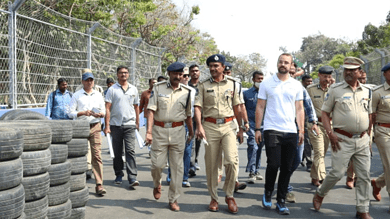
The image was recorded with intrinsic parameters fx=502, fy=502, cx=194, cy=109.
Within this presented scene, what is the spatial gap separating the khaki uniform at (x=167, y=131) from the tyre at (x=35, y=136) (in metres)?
2.02

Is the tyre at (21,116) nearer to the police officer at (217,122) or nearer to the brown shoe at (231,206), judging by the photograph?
the police officer at (217,122)

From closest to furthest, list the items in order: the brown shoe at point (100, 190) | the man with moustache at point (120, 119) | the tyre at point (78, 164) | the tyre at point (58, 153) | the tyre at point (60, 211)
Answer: the tyre at point (60, 211) → the tyre at point (58, 153) → the tyre at point (78, 164) → the brown shoe at point (100, 190) → the man with moustache at point (120, 119)

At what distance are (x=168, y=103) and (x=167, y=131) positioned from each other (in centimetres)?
39

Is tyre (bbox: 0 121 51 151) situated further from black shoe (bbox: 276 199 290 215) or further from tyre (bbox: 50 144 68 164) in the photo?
black shoe (bbox: 276 199 290 215)

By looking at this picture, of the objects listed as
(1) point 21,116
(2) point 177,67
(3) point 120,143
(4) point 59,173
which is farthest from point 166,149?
(1) point 21,116

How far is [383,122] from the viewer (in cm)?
677

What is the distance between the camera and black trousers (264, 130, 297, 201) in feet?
21.2

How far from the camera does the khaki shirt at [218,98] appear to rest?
6.88 m

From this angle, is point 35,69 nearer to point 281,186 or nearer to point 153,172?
point 153,172

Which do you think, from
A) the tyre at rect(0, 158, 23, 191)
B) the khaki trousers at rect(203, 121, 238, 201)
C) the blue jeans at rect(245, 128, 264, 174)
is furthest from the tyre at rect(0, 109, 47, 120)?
the blue jeans at rect(245, 128, 264, 174)

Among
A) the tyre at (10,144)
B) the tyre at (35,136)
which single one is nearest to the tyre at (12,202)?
the tyre at (10,144)

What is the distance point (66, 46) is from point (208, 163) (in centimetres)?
673

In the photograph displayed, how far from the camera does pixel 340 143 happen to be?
6438mm

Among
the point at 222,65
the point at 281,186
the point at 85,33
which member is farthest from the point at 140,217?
the point at 85,33
